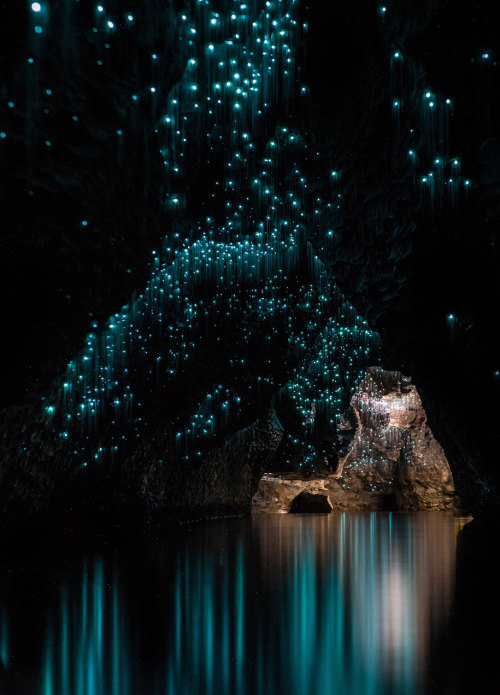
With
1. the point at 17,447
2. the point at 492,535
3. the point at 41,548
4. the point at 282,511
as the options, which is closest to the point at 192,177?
the point at 17,447

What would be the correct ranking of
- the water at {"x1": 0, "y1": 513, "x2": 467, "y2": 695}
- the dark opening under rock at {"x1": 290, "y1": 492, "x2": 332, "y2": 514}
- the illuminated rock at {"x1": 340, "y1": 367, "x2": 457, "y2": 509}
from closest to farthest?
the water at {"x1": 0, "y1": 513, "x2": 467, "y2": 695} < the illuminated rock at {"x1": 340, "y1": 367, "x2": 457, "y2": 509} < the dark opening under rock at {"x1": 290, "y1": 492, "x2": 332, "y2": 514}

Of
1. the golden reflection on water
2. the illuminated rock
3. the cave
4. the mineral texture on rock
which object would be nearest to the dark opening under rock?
the mineral texture on rock

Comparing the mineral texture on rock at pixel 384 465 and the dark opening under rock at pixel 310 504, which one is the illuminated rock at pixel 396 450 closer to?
the mineral texture on rock at pixel 384 465

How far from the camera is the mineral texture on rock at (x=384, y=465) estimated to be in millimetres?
19500

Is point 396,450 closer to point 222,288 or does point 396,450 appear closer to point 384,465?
point 384,465

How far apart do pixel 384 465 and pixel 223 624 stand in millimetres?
17741

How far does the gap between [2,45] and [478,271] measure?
464 cm

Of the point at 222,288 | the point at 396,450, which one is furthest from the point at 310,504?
the point at 222,288

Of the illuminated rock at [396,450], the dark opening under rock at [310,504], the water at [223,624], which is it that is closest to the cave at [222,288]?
the water at [223,624]

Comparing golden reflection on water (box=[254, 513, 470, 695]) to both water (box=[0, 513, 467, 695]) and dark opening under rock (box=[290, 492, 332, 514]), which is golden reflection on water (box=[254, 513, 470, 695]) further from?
dark opening under rock (box=[290, 492, 332, 514])

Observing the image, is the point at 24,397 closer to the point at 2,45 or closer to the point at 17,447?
the point at 17,447

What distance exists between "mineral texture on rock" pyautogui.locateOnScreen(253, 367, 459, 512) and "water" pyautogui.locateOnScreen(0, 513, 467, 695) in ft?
44.1

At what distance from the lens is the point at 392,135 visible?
5891mm

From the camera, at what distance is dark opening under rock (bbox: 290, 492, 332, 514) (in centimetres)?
2128
